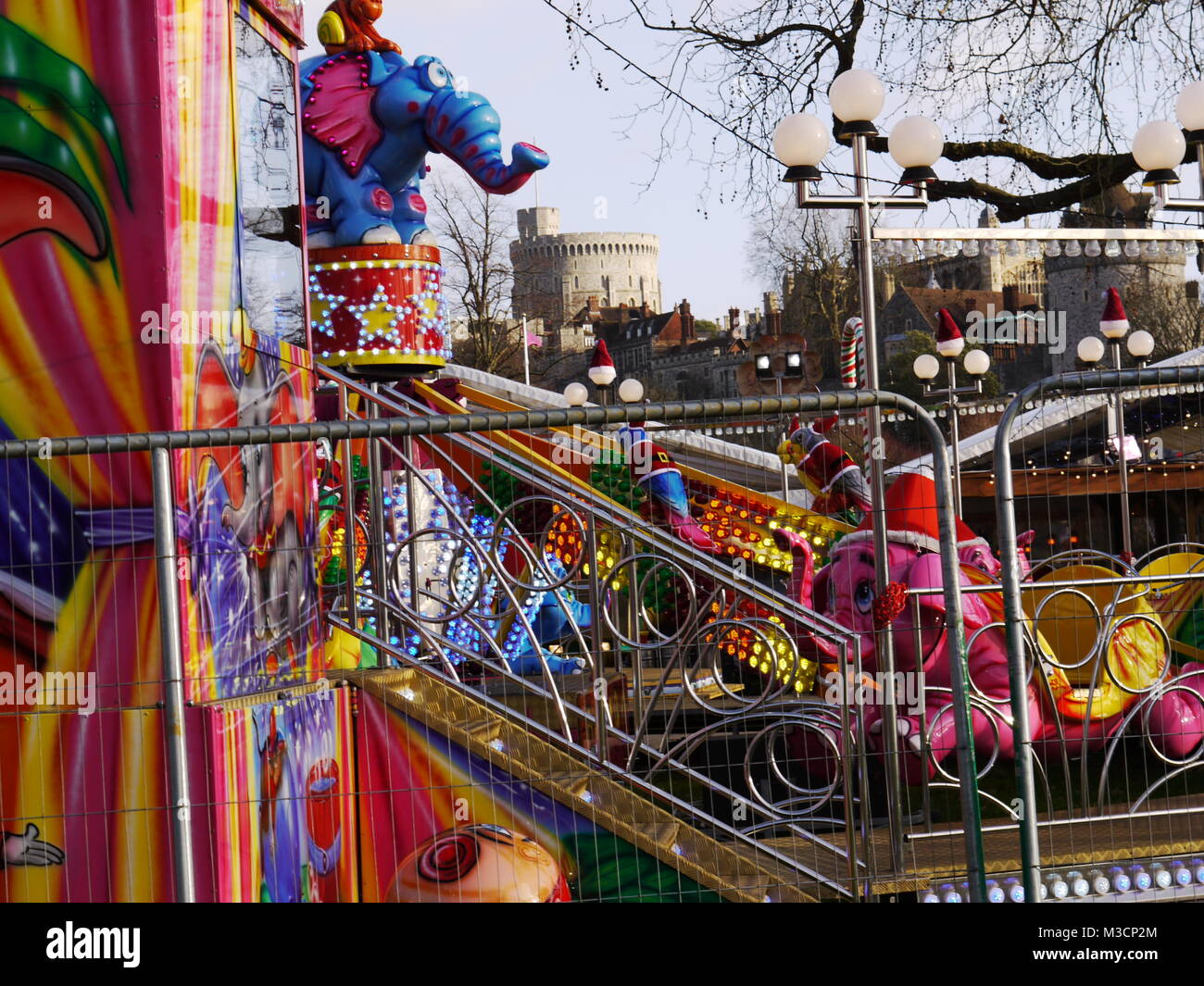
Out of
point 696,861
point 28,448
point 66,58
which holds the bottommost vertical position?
point 696,861

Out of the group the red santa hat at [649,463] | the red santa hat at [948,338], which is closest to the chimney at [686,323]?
the red santa hat at [948,338]

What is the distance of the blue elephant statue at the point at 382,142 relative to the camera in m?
10.2

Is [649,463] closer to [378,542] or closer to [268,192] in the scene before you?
[378,542]

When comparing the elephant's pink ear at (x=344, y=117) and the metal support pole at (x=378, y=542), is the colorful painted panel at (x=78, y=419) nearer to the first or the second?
the metal support pole at (x=378, y=542)

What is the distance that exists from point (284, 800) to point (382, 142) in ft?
20.2

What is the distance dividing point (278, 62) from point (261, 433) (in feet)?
8.53

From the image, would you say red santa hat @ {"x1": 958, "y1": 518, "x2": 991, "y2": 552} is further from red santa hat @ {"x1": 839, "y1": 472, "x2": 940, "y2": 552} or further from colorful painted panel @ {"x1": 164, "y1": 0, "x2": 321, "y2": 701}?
colorful painted panel @ {"x1": 164, "y1": 0, "x2": 321, "y2": 701}

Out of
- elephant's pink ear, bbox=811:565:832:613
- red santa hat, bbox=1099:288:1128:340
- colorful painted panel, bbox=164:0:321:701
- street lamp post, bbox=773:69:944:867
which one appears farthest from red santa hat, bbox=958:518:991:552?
red santa hat, bbox=1099:288:1128:340

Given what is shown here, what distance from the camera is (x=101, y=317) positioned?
5.18 m

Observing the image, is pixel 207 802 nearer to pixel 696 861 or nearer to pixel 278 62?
pixel 696 861

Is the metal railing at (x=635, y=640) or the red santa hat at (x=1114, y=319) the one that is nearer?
the metal railing at (x=635, y=640)

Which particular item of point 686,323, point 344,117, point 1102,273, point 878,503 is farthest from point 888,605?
point 686,323
